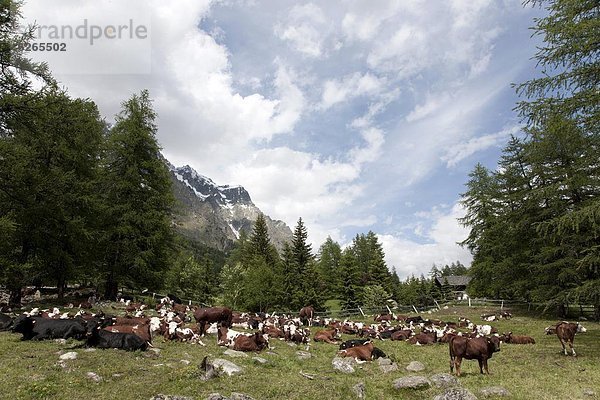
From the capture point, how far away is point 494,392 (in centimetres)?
870

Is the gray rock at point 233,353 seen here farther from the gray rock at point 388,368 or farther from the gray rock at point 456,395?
the gray rock at point 456,395

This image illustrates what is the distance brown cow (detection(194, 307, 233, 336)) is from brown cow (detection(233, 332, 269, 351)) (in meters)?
2.56

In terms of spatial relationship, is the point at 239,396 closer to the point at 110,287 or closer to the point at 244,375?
the point at 244,375

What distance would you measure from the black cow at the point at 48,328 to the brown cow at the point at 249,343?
5.17m

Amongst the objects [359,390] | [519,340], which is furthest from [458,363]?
[519,340]

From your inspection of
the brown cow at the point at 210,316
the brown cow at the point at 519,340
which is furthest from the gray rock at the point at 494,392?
the brown cow at the point at 519,340

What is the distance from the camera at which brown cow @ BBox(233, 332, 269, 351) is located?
1318 cm

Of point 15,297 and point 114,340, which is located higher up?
point 15,297

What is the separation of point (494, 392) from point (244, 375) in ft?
20.5

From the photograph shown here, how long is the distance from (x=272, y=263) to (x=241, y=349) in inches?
1676

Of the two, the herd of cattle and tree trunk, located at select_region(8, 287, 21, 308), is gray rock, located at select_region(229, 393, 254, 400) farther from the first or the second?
tree trunk, located at select_region(8, 287, 21, 308)

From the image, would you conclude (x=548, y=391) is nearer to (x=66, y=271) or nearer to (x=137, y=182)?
(x=66, y=271)

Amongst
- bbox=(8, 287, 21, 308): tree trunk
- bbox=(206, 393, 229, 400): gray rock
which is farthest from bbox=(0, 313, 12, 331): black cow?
bbox=(206, 393, 229, 400): gray rock

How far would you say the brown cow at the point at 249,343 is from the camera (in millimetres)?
13180
